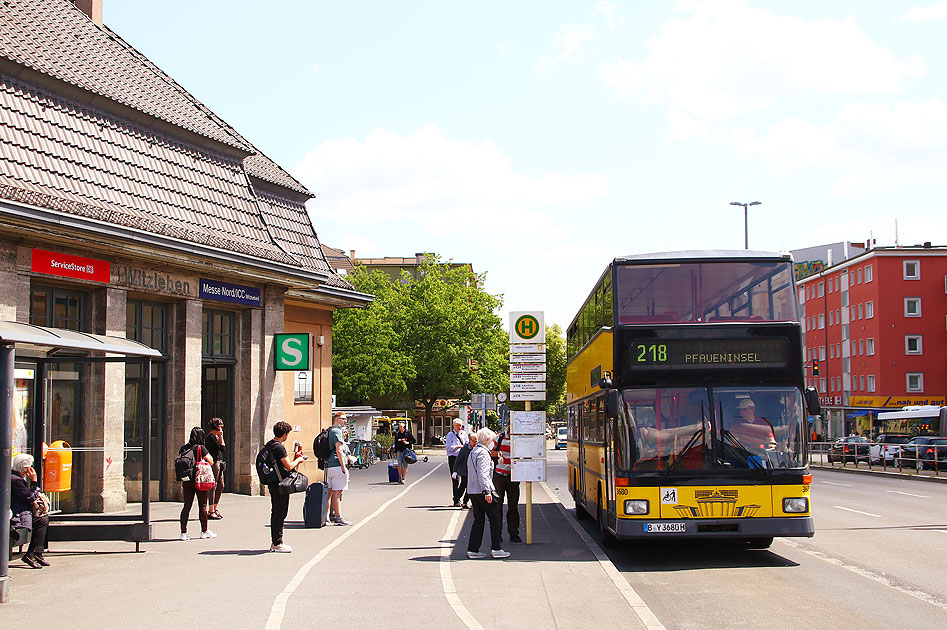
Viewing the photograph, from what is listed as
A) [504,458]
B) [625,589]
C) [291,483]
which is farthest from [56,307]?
[625,589]

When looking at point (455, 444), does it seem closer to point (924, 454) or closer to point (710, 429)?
point (710, 429)

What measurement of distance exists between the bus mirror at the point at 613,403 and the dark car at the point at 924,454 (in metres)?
28.4

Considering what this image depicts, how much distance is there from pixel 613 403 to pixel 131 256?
408 inches

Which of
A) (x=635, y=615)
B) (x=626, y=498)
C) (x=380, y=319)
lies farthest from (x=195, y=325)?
(x=380, y=319)

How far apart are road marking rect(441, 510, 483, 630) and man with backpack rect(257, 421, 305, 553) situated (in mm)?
2109

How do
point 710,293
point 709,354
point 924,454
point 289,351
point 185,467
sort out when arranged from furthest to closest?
1. point 924,454
2. point 289,351
3. point 185,467
4. point 710,293
5. point 709,354

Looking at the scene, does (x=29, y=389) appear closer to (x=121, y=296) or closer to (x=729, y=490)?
(x=121, y=296)

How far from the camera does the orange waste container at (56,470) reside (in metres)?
13.9

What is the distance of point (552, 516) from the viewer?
781 inches

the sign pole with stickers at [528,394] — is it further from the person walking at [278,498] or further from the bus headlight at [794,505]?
the bus headlight at [794,505]

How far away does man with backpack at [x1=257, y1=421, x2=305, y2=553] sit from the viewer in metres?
13.3

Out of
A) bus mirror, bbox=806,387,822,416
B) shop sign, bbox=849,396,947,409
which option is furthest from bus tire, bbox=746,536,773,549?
shop sign, bbox=849,396,947,409

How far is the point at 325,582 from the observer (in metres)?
10.7

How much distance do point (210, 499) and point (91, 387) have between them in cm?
292
